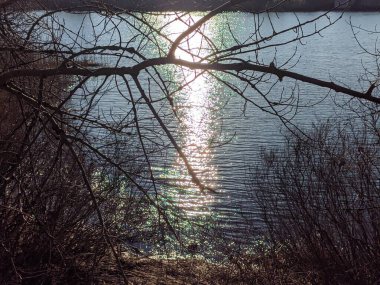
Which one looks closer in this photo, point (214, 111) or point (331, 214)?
point (331, 214)

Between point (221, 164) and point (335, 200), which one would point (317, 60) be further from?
point (335, 200)

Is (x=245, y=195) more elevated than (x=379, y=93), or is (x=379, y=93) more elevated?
(x=379, y=93)

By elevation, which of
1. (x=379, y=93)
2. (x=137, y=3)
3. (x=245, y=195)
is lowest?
(x=245, y=195)

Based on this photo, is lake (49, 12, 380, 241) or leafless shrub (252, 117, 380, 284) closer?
lake (49, 12, 380, 241)

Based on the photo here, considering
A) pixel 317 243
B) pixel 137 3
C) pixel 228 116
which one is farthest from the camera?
pixel 228 116

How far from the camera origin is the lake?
11.6ft

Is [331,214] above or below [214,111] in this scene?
below

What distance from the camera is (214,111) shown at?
515 centimetres

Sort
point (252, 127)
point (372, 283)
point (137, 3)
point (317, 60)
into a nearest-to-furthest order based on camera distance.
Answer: point (137, 3)
point (372, 283)
point (252, 127)
point (317, 60)

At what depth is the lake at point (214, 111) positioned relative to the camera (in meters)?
3.54

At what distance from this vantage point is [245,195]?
Result: 8.99 meters

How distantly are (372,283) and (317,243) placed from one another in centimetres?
75

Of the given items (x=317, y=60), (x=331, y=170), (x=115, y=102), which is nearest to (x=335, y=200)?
(x=331, y=170)

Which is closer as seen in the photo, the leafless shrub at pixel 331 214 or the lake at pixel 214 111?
the lake at pixel 214 111
